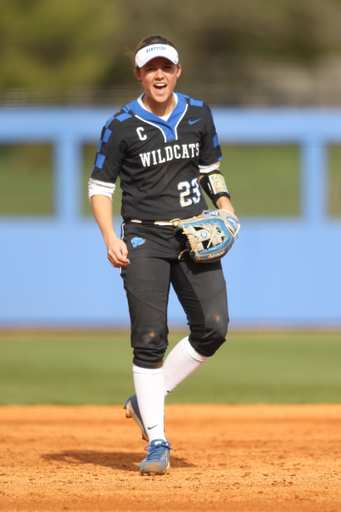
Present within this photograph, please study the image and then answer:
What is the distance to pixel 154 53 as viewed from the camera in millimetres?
3688

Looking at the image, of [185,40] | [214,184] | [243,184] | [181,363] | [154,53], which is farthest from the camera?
[185,40]

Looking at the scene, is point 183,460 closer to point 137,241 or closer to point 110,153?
point 137,241

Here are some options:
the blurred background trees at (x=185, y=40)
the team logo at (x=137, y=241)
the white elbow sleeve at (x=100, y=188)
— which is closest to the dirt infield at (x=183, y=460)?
the team logo at (x=137, y=241)

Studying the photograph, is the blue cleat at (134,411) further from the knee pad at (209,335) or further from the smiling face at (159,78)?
the smiling face at (159,78)

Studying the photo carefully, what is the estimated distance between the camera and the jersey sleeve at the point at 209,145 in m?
3.93

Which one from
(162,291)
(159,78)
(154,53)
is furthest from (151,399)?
(154,53)

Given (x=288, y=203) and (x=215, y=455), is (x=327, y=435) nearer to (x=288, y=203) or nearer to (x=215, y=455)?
(x=215, y=455)

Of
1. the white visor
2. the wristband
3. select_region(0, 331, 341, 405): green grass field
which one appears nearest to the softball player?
the white visor

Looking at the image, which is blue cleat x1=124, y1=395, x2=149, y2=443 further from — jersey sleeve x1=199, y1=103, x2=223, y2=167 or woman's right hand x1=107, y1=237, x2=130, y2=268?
jersey sleeve x1=199, y1=103, x2=223, y2=167

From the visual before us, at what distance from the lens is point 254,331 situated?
37.3 feet

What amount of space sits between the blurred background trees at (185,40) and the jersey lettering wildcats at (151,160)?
20.9 metres

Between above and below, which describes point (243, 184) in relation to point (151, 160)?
above

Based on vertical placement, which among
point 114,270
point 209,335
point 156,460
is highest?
point 114,270

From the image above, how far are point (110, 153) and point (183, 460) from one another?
1.78 m
